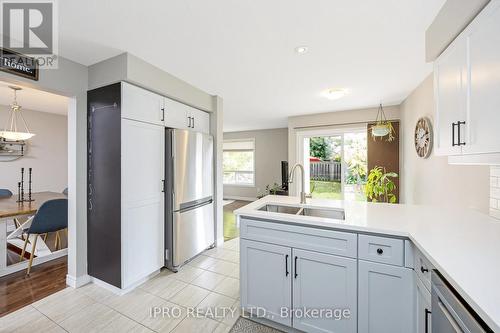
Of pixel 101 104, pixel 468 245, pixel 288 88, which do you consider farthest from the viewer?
pixel 288 88

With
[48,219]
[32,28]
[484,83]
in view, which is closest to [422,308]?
[484,83]

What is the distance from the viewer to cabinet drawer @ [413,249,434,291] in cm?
110

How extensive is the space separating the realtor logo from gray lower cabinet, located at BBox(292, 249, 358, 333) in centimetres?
249

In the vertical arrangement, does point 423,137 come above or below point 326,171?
above

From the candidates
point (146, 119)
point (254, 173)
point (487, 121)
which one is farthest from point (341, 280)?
point (254, 173)

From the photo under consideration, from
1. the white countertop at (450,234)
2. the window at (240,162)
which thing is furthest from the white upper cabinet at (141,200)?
the window at (240,162)

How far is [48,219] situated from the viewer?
8.55ft

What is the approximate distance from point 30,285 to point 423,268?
11.7 feet

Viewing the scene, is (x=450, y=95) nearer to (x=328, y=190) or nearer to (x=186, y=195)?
(x=186, y=195)

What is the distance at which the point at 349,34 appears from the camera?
1752mm

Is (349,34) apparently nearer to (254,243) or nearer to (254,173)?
(254,243)

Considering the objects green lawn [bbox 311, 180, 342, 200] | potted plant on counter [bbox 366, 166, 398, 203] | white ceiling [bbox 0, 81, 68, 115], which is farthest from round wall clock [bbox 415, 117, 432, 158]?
white ceiling [bbox 0, 81, 68, 115]

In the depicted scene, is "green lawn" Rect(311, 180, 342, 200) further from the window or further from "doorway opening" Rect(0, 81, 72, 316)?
"doorway opening" Rect(0, 81, 72, 316)

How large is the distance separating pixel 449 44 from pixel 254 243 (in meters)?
2.02
